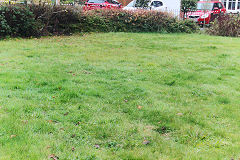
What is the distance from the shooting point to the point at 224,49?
1002cm

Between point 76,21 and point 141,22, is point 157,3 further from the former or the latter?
point 76,21

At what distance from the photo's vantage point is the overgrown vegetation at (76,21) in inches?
477

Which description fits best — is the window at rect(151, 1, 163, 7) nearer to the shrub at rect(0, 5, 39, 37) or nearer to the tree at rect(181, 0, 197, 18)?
the tree at rect(181, 0, 197, 18)

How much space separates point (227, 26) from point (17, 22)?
1126cm

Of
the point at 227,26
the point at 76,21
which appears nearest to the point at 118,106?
the point at 76,21

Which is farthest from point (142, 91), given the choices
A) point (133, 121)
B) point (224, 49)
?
point (224, 49)

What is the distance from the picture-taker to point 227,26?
14766 millimetres

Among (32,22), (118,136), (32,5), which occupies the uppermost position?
(32,5)

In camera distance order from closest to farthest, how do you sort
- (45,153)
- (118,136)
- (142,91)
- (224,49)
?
(45,153), (118,136), (142,91), (224,49)

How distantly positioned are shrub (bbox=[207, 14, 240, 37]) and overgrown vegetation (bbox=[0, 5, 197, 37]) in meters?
1.35

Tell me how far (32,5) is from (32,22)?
40.2 inches

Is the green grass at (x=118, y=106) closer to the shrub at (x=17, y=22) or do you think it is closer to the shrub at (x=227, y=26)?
the shrub at (x=17, y=22)

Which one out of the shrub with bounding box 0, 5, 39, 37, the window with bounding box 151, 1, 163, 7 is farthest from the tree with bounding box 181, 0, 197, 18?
the shrub with bounding box 0, 5, 39, 37

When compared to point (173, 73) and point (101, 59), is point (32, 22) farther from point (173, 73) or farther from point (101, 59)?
point (173, 73)
